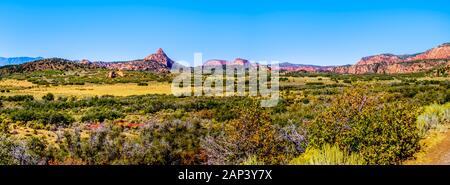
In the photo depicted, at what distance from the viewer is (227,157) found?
45.2 ft

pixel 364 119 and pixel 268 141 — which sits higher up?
pixel 364 119

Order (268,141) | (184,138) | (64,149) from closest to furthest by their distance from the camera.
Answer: (268,141), (64,149), (184,138)

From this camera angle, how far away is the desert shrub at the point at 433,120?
1280 centimetres

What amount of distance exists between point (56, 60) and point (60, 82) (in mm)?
66552

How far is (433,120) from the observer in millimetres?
13680

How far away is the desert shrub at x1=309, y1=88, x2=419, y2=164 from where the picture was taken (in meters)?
9.72

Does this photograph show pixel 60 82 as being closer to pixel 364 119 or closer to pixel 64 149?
pixel 64 149

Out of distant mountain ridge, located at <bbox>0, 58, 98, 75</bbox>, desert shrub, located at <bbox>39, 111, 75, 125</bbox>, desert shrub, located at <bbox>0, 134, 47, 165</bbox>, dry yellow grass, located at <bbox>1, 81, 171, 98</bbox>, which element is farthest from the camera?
distant mountain ridge, located at <bbox>0, 58, 98, 75</bbox>

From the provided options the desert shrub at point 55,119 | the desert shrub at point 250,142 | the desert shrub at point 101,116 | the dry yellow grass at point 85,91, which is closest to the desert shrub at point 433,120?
the desert shrub at point 250,142

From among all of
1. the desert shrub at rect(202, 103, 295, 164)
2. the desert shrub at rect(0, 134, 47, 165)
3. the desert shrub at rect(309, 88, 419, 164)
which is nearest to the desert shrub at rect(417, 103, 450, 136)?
the desert shrub at rect(309, 88, 419, 164)

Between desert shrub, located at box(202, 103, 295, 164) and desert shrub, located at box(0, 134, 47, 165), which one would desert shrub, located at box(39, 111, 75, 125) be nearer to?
desert shrub, located at box(0, 134, 47, 165)

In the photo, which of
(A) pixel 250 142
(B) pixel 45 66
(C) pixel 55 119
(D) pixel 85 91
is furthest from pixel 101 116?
(B) pixel 45 66

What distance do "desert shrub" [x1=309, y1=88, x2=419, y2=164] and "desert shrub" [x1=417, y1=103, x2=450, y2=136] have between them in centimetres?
101
